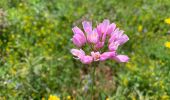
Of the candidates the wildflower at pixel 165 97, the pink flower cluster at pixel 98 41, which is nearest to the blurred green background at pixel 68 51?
the wildflower at pixel 165 97

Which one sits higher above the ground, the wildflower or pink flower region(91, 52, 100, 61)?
pink flower region(91, 52, 100, 61)

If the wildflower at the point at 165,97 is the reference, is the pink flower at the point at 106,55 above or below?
above

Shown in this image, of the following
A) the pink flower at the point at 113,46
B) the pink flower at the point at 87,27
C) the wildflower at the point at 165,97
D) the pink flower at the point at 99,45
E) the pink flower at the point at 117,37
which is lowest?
the wildflower at the point at 165,97

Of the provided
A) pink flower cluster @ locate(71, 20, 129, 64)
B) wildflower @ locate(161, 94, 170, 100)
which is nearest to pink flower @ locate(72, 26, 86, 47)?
pink flower cluster @ locate(71, 20, 129, 64)

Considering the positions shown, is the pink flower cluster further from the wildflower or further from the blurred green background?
A: the wildflower

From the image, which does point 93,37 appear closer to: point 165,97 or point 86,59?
point 86,59

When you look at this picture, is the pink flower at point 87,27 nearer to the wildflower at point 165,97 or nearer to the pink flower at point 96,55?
the pink flower at point 96,55

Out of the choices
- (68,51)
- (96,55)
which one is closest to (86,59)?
(96,55)
